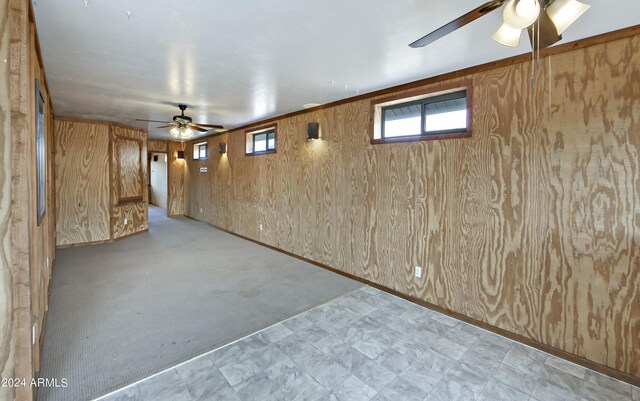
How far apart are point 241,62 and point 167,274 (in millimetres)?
3040

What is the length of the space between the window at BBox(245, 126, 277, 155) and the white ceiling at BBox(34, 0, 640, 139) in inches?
67.6

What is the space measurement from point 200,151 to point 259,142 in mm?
3230

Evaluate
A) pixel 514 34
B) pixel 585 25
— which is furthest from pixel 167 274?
pixel 585 25

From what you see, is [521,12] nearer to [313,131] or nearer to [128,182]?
[313,131]

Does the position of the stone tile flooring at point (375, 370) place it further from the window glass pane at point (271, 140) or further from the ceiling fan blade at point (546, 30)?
the window glass pane at point (271, 140)

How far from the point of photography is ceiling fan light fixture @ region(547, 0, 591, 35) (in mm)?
1358

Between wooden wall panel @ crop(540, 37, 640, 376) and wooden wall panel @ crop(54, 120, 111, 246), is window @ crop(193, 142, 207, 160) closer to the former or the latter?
wooden wall panel @ crop(54, 120, 111, 246)

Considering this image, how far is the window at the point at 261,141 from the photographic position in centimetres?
564

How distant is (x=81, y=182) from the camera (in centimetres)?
546

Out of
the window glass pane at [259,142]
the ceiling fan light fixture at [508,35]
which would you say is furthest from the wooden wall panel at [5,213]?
the window glass pane at [259,142]

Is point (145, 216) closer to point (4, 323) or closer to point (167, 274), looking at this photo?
point (167, 274)

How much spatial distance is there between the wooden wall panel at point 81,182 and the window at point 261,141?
2796 millimetres

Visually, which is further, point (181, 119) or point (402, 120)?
point (181, 119)

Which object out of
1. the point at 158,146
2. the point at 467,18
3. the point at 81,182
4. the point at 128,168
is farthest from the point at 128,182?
the point at 467,18
